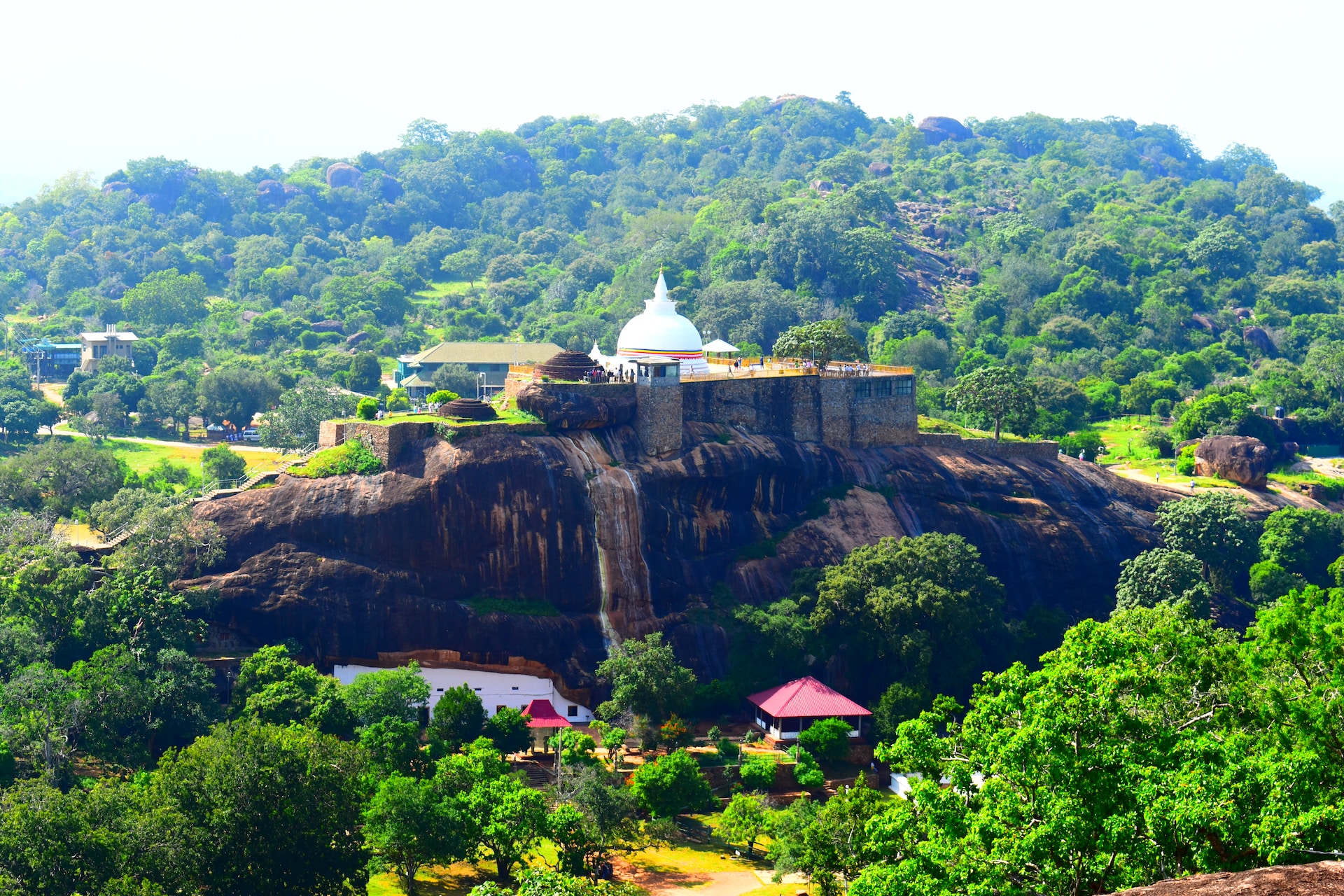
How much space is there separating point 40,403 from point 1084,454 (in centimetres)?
5728

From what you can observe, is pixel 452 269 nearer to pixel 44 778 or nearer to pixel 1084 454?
pixel 1084 454

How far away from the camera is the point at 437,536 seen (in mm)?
51562

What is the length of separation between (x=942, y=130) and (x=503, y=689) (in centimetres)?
15620

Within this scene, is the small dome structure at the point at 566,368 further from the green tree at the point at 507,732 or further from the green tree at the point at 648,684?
the green tree at the point at 507,732

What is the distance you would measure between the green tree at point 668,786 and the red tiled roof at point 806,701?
674 centimetres

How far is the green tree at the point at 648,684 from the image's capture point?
48.3 meters

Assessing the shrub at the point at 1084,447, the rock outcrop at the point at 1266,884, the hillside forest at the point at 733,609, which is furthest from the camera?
the shrub at the point at 1084,447

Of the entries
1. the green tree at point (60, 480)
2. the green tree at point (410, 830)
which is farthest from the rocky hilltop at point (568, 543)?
the green tree at point (410, 830)

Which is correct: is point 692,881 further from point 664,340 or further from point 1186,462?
point 1186,462

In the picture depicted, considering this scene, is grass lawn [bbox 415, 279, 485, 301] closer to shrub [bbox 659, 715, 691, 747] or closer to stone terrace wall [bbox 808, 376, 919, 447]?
stone terrace wall [bbox 808, 376, 919, 447]

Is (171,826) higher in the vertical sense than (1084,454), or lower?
lower

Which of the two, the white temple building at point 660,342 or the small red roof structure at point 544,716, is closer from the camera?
the small red roof structure at point 544,716

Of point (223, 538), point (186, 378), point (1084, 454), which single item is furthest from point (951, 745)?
point (186, 378)

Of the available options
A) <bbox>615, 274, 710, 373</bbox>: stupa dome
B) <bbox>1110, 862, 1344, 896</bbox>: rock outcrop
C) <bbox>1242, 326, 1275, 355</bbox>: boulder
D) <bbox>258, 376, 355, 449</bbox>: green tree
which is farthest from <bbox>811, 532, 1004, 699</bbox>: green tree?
<bbox>1242, 326, 1275, 355</bbox>: boulder
